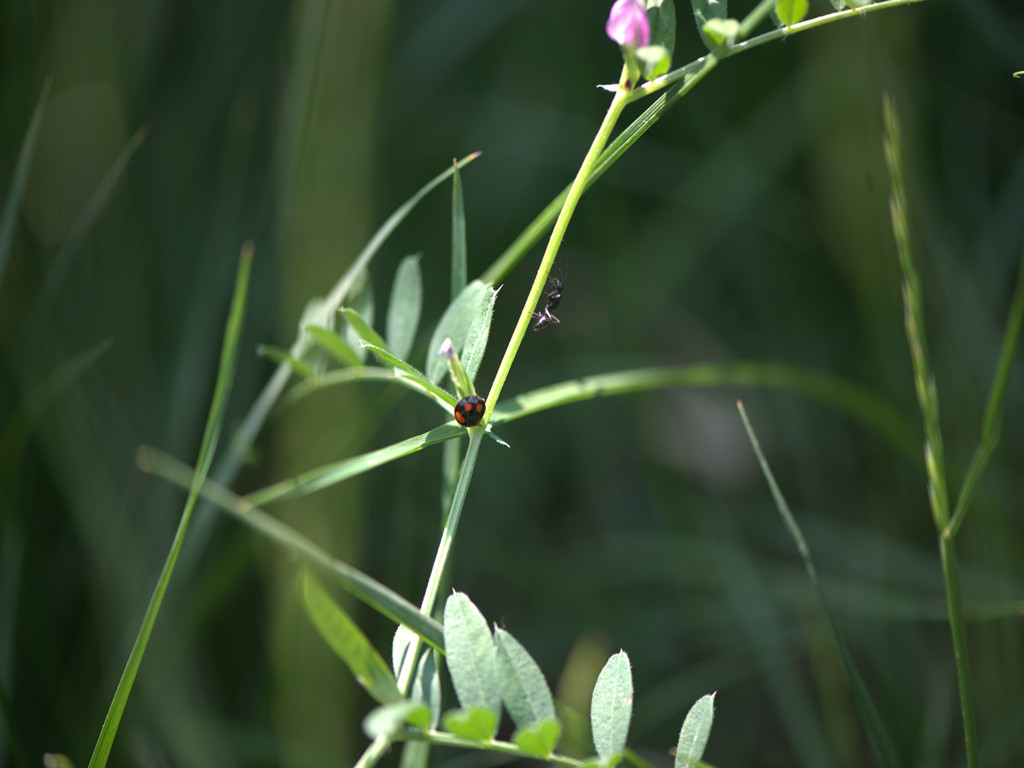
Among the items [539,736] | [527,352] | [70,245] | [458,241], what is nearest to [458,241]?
[458,241]

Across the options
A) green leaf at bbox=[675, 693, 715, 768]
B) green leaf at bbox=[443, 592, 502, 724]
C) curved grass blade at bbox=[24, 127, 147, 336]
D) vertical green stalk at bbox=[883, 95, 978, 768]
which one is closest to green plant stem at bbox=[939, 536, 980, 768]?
vertical green stalk at bbox=[883, 95, 978, 768]

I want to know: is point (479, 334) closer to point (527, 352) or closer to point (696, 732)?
point (696, 732)

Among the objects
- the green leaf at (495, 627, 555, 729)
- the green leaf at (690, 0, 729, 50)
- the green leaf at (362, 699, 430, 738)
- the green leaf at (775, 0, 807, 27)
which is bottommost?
the green leaf at (495, 627, 555, 729)

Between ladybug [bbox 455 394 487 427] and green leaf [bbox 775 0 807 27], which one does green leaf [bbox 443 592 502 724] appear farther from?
green leaf [bbox 775 0 807 27]

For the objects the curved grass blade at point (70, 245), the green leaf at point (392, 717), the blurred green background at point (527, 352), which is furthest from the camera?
the blurred green background at point (527, 352)

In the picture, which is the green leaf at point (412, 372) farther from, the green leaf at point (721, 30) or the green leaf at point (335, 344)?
the green leaf at point (721, 30)

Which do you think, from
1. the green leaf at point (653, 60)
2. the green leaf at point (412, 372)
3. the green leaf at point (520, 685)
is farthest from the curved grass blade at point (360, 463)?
the green leaf at point (653, 60)
